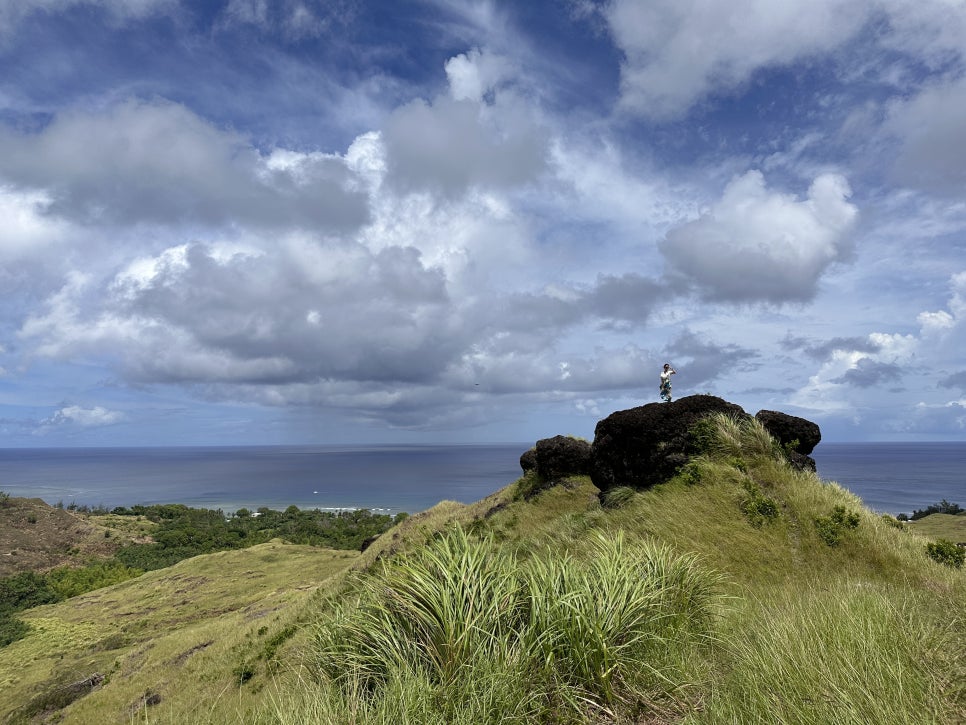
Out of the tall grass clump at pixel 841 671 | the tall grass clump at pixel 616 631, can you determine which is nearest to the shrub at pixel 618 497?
the tall grass clump at pixel 616 631

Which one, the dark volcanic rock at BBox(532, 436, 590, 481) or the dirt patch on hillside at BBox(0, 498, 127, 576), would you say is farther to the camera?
the dirt patch on hillside at BBox(0, 498, 127, 576)

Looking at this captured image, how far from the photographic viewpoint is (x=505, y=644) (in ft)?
19.6

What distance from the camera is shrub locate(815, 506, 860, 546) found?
39.9ft

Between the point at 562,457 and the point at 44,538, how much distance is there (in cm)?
10040

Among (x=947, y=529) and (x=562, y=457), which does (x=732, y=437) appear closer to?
(x=562, y=457)

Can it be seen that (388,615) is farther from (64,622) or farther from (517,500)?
(64,622)

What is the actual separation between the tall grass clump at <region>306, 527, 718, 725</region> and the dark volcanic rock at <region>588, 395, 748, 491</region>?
30.3ft

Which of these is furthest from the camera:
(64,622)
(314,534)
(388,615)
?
(314,534)

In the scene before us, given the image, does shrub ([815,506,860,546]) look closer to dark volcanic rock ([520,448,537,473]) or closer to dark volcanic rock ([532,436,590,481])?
dark volcanic rock ([532,436,590,481])

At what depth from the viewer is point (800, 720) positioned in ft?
13.3

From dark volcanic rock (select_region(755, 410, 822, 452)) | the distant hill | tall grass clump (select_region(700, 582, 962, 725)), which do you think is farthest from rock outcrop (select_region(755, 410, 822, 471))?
the distant hill

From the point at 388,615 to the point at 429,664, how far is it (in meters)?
0.93

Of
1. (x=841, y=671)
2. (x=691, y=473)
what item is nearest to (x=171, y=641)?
(x=691, y=473)

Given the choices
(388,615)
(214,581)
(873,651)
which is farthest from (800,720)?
(214,581)
